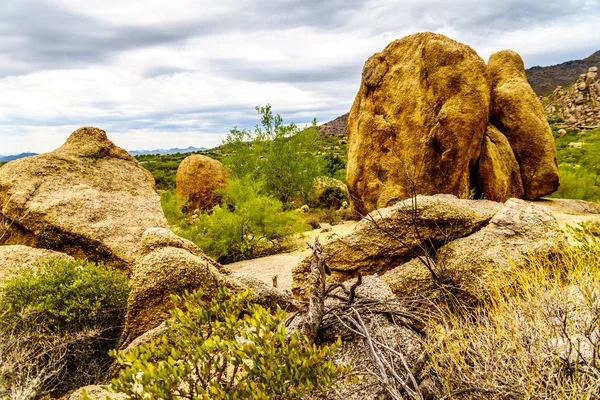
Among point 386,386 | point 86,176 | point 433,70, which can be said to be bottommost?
point 386,386

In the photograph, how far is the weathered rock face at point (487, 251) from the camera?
15.7ft

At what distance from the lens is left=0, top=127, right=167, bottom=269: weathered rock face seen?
21.7ft

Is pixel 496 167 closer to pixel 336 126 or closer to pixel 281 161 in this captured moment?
pixel 281 161

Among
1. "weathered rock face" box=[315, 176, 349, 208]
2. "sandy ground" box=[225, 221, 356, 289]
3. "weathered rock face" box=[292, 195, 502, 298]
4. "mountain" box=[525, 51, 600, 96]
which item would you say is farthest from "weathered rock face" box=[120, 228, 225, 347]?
"mountain" box=[525, 51, 600, 96]

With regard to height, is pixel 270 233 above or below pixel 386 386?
below

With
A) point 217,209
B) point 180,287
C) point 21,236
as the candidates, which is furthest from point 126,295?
point 217,209

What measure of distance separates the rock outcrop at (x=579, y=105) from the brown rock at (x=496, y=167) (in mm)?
59584

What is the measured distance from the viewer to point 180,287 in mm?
4871

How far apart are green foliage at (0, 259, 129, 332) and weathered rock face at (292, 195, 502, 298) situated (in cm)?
311

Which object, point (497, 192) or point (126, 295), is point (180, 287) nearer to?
point (126, 295)

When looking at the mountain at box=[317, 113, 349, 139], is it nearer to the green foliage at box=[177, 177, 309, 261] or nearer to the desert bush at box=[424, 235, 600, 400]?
the green foliage at box=[177, 177, 309, 261]

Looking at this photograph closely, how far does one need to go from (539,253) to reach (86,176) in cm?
810

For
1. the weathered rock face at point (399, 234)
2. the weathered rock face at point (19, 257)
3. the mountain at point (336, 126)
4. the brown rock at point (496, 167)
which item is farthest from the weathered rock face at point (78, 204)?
the mountain at point (336, 126)

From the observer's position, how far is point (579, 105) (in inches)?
2768
